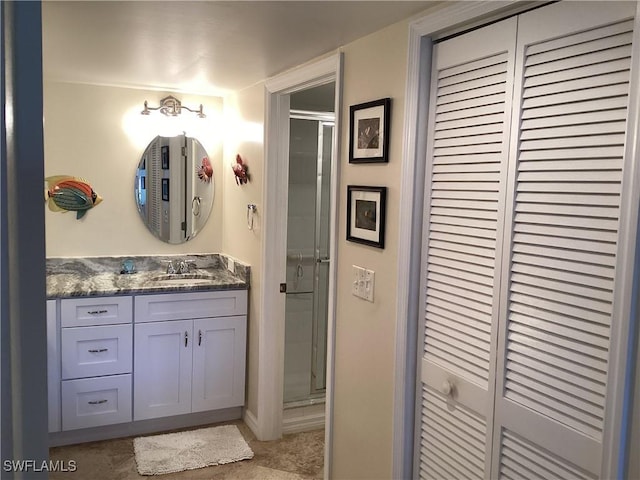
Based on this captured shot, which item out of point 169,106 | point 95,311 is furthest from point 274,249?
point 169,106

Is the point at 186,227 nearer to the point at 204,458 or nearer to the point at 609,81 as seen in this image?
the point at 204,458

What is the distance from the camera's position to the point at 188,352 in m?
3.46

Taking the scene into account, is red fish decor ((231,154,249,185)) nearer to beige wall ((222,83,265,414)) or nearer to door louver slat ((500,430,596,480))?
beige wall ((222,83,265,414))

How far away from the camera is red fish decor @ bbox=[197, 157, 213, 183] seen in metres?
3.97

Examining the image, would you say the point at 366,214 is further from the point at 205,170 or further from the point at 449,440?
the point at 205,170

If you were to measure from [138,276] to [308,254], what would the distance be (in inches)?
44.9

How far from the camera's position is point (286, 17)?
1.97 metres

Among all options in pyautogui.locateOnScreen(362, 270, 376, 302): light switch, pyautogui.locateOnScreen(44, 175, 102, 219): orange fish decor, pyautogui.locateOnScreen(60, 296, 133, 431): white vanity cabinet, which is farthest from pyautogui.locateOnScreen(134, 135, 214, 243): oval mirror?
pyautogui.locateOnScreen(362, 270, 376, 302): light switch

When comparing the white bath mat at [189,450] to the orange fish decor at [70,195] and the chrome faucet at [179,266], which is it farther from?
the orange fish decor at [70,195]

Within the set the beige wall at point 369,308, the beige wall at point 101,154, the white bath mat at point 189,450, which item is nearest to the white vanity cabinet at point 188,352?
the white bath mat at point 189,450

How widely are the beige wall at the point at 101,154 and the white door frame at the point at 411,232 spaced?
7.73ft

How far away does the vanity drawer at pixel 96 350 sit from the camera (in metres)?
3.17

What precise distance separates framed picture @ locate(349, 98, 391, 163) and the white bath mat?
191cm

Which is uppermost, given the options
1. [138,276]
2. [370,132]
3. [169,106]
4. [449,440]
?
[169,106]
